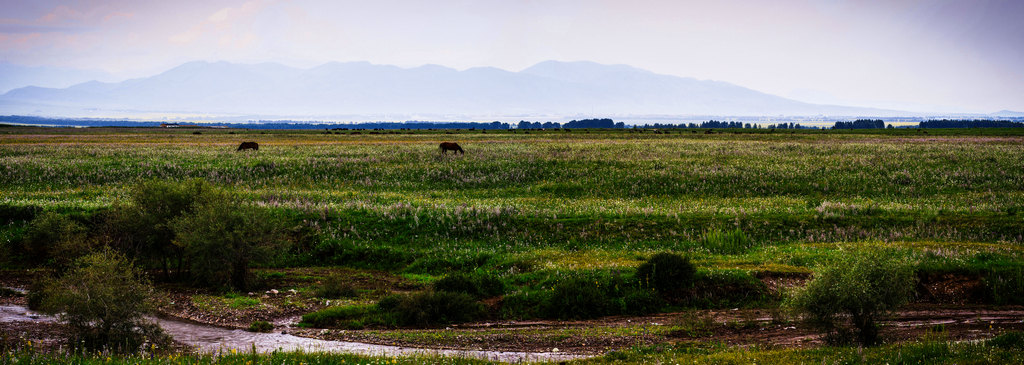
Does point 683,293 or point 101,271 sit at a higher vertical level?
point 101,271

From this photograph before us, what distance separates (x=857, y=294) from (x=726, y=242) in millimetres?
10879

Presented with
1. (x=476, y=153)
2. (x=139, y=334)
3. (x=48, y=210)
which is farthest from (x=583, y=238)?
(x=476, y=153)

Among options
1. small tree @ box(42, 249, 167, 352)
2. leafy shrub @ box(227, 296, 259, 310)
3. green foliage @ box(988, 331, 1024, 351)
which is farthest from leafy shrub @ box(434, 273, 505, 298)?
green foliage @ box(988, 331, 1024, 351)

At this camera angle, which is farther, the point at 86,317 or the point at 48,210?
the point at 48,210

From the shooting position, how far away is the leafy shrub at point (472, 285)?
18.1m

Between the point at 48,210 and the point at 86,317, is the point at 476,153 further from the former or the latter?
the point at 86,317

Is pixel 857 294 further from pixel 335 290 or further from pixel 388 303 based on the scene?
pixel 335 290

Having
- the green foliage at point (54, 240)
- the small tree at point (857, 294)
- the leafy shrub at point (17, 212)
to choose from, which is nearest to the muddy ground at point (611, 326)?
the small tree at point (857, 294)

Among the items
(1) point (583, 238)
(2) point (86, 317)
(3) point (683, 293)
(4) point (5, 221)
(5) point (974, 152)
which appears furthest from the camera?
(5) point (974, 152)

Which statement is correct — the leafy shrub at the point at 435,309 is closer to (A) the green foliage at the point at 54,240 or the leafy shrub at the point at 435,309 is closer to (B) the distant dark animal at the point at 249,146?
(A) the green foliage at the point at 54,240

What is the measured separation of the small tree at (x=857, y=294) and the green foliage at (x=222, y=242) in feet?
51.6

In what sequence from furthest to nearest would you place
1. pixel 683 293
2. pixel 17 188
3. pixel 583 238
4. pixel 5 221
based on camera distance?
pixel 17 188, pixel 5 221, pixel 583 238, pixel 683 293

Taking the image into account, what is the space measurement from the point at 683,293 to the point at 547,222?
29.2 feet

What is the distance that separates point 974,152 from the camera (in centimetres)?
5538
